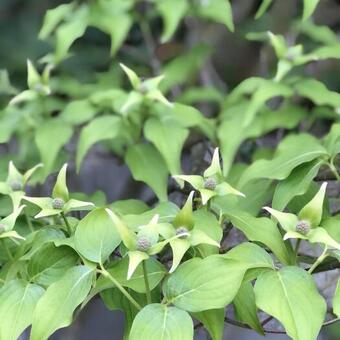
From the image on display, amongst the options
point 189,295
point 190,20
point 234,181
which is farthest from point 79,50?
point 189,295

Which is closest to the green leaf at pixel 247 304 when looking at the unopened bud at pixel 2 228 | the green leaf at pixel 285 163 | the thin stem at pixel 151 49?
the green leaf at pixel 285 163

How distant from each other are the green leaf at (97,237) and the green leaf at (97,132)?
44 cm

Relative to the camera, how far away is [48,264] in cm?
108

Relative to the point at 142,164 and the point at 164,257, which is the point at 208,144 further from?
the point at 164,257

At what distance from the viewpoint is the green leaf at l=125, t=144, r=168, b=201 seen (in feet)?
4.80

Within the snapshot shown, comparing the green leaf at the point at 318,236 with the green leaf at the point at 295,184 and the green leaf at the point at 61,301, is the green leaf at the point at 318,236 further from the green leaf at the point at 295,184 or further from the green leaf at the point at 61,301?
the green leaf at the point at 61,301

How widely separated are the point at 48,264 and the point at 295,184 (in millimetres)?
390

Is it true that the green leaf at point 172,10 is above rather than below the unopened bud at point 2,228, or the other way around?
above

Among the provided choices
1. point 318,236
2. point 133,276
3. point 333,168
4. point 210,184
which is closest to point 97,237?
point 133,276

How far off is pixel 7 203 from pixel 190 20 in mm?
1205

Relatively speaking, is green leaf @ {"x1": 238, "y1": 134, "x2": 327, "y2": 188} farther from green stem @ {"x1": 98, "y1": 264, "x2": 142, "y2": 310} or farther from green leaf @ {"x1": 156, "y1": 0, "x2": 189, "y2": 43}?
green leaf @ {"x1": 156, "y1": 0, "x2": 189, "y2": 43}

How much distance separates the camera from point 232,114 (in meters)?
1.63

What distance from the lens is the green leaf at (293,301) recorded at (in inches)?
36.8

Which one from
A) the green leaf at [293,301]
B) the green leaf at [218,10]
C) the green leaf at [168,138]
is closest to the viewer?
the green leaf at [293,301]
